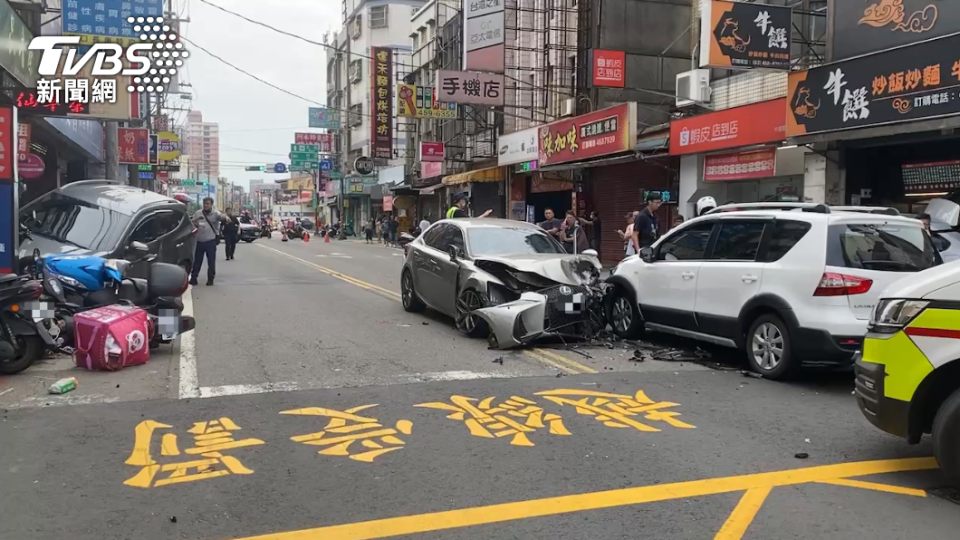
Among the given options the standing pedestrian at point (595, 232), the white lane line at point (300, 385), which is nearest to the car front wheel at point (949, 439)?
the white lane line at point (300, 385)

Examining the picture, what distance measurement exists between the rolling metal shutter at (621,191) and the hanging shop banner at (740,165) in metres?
1.88

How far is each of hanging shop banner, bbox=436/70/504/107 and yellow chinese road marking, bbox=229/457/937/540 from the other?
74.3ft

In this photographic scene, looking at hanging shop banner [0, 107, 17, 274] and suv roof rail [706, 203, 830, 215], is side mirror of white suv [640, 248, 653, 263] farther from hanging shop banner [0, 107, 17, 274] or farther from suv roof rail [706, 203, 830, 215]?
hanging shop banner [0, 107, 17, 274]

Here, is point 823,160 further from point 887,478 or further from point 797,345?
point 887,478

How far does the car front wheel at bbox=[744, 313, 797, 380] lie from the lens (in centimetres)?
739

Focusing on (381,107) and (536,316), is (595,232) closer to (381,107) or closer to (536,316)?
(536,316)

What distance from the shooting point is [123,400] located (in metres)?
6.56

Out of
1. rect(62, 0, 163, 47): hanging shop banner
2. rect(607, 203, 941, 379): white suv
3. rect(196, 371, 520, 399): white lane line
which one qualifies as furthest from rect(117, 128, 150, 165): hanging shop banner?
rect(607, 203, 941, 379): white suv

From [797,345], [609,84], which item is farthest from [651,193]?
[797,345]

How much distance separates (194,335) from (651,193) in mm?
12541

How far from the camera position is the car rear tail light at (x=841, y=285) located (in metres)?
7.02

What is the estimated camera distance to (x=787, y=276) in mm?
7395

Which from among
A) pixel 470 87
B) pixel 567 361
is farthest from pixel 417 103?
pixel 567 361

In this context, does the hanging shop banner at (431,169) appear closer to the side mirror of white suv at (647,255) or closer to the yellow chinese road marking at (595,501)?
the side mirror of white suv at (647,255)
